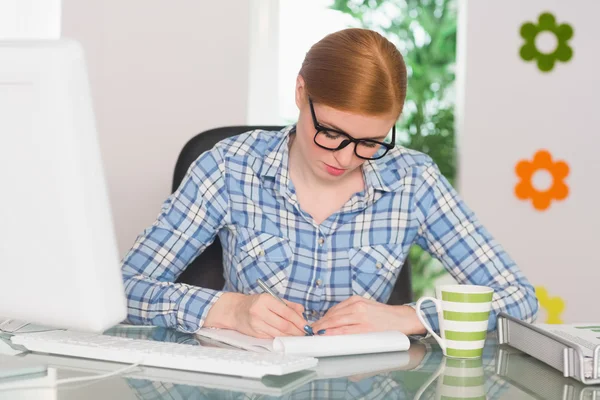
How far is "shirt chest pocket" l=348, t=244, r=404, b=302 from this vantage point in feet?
6.05

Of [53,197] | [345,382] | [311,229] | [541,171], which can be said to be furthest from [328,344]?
[541,171]

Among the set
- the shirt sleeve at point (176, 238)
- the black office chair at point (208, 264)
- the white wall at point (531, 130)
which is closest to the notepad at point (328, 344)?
the shirt sleeve at point (176, 238)

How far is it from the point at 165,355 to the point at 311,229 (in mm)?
712

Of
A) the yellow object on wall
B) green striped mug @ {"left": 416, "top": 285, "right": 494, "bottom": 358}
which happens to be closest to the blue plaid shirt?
green striped mug @ {"left": 416, "top": 285, "right": 494, "bottom": 358}

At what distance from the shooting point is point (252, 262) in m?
1.85

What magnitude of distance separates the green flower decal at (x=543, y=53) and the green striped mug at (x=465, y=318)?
7.48ft

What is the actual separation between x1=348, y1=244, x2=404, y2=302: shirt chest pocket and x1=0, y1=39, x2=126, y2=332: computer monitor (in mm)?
841

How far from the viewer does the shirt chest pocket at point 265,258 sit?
1.85 m

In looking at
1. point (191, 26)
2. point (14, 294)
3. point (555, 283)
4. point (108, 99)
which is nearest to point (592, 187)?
point (555, 283)

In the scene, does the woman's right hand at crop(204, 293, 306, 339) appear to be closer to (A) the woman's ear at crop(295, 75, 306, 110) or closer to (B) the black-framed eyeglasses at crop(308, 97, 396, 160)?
(B) the black-framed eyeglasses at crop(308, 97, 396, 160)

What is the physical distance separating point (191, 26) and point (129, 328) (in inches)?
68.2

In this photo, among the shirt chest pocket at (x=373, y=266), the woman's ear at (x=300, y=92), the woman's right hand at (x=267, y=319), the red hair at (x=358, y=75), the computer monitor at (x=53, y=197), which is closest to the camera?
the computer monitor at (x=53, y=197)

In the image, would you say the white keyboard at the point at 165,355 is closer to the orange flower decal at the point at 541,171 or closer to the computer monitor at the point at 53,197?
the computer monitor at the point at 53,197

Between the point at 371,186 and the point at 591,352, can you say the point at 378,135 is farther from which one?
the point at 591,352
